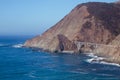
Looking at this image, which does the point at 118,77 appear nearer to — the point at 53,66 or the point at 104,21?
the point at 53,66

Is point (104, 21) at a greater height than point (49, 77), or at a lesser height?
greater

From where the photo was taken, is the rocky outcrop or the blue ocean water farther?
the rocky outcrop

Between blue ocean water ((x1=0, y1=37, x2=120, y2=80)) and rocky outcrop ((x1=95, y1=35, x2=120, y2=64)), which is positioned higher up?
rocky outcrop ((x1=95, y1=35, x2=120, y2=64))

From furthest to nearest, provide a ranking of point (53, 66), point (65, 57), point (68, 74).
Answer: point (65, 57) → point (53, 66) → point (68, 74)

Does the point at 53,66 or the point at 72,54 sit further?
the point at 72,54

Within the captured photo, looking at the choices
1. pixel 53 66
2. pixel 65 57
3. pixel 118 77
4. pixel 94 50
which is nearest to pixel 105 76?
pixel 118 77

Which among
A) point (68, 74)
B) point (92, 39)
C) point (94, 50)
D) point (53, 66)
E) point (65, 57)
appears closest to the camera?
point (68, 74)

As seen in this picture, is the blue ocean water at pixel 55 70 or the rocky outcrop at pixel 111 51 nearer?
the blue ocean water at pixel 55 70

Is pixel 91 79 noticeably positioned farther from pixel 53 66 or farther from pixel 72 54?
pixel 72 54

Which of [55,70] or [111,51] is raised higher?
[111,51]

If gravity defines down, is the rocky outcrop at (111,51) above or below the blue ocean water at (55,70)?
above

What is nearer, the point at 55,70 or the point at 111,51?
the point at 55,70
